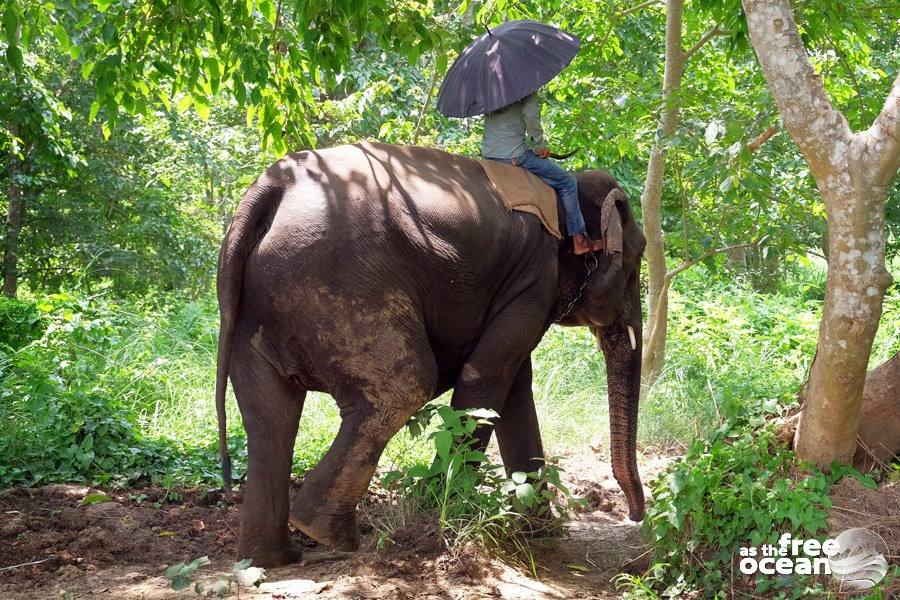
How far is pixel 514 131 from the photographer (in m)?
5.20

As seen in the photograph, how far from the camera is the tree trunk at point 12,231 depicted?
11.6m

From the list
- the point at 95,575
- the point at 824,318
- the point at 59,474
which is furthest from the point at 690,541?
the point at 59,474

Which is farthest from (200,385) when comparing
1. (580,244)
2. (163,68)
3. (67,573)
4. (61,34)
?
(580,244)

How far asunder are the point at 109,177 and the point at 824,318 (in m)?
10.4

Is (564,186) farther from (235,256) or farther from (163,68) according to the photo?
(163,68)

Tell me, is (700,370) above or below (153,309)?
below

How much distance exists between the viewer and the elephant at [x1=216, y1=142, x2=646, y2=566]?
434 centimetres

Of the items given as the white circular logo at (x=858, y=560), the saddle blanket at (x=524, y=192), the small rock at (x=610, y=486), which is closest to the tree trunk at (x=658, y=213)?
the small rock at (x=610, y=486)

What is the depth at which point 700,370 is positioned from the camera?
9.23 m

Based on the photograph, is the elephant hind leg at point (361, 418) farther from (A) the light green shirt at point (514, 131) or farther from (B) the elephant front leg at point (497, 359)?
(A) the light green shirt at point (514, 131)

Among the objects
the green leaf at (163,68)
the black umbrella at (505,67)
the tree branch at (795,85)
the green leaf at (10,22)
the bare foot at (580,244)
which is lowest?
the bare foot at (580,244)

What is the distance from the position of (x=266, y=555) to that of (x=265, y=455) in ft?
1.47

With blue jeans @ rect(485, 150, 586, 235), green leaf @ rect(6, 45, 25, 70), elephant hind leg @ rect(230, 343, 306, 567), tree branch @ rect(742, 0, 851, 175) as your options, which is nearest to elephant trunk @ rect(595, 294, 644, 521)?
blue jeans @ rect(485, 150, 586, 235)

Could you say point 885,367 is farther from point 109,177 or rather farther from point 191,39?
point 109,177
